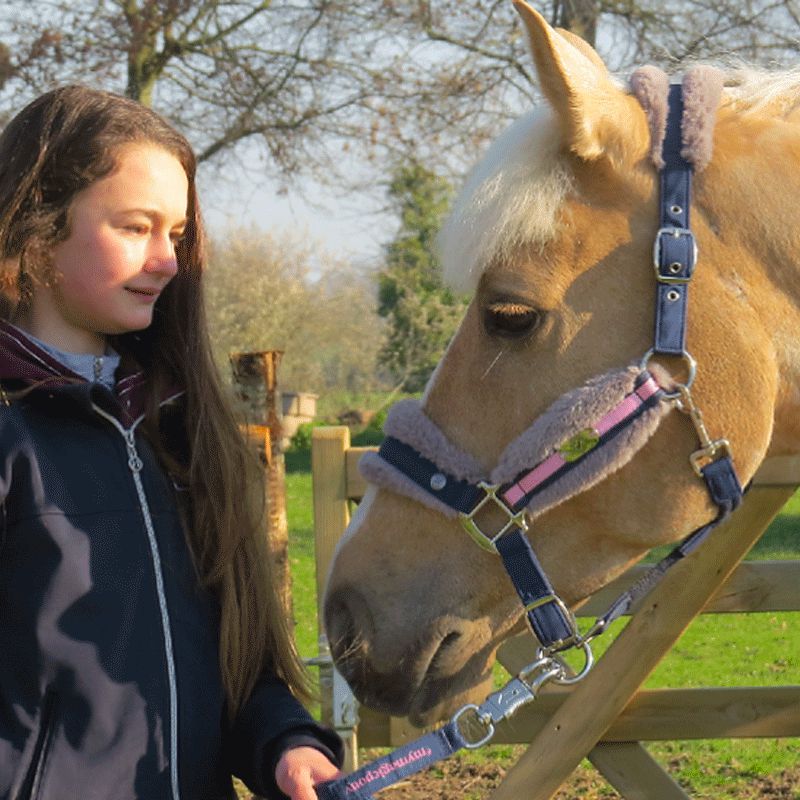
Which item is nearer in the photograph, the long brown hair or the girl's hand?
the girl's hand

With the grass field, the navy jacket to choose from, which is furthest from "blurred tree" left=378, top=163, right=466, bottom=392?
the navy jacket

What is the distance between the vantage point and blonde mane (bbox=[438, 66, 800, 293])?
183 centimetres

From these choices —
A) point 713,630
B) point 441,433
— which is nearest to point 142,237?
point 441,433

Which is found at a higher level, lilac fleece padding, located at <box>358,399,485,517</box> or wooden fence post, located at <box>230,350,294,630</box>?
lilac fleece padding, located at <box>358,399,485,517</box>

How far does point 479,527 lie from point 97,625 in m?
0.64

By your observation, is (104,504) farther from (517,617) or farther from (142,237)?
(517,617)

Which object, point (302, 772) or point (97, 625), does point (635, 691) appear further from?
point (97, 625)

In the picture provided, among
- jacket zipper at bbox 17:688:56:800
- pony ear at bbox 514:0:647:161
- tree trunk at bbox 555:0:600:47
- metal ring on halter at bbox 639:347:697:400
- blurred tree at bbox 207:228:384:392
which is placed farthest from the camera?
blurred tree at bbox 207:228:384:392

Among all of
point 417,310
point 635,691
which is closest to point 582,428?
point 635,691

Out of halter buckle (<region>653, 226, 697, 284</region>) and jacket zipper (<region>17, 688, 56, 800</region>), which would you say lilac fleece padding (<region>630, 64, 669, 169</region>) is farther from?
jacket zipper (<region>17, 688, 56, 800</region>)

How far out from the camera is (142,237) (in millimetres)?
1937

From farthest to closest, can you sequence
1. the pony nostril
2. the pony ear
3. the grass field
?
1. the grass field
2. the pony nostril
3. the pony ear

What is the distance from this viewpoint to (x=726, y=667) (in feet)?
21.2

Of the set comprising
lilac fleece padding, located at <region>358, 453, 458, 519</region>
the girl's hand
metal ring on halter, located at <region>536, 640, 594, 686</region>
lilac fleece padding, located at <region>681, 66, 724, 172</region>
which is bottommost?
the girl's hand
